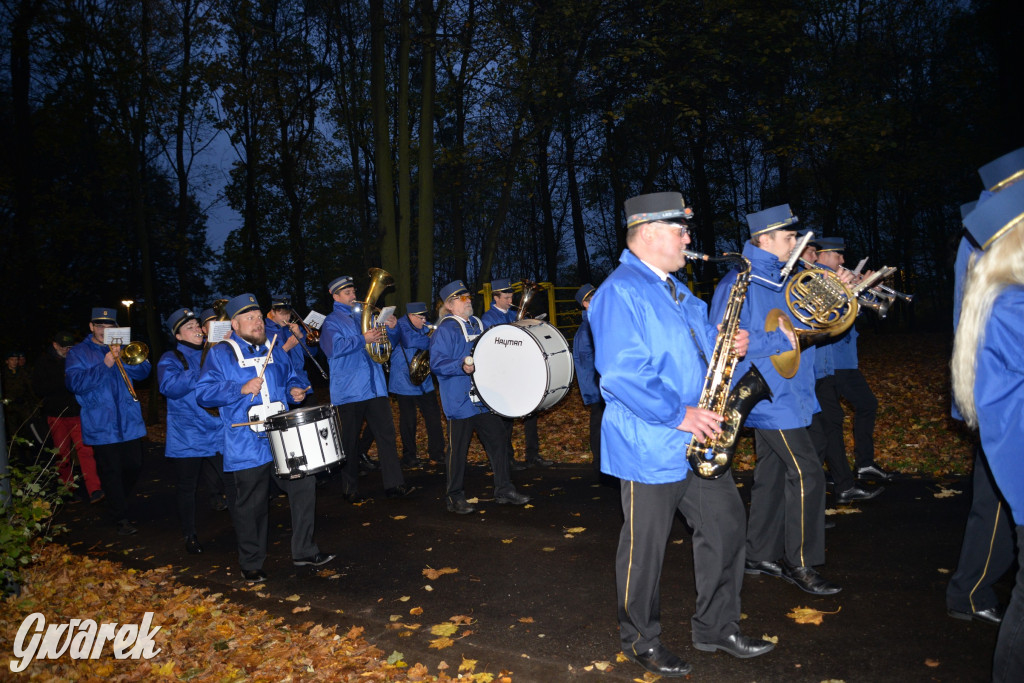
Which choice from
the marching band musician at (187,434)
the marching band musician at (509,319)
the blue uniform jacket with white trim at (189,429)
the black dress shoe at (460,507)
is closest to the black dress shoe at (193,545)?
the marching band musician at (187,434)

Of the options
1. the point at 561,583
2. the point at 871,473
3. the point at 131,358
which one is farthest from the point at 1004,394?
the point at 131,358

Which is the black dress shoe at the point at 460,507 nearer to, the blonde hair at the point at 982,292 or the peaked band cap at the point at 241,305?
the peaked band cap at the point at 241,305

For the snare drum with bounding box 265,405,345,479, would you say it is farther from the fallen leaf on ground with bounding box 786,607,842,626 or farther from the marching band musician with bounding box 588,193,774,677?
the fallen leaf on ground with bounding box 786,607,842,626

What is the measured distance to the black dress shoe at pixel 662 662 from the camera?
369 centimetres

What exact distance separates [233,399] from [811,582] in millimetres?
4376

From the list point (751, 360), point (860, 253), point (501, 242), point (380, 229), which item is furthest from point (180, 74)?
point (860, 253)

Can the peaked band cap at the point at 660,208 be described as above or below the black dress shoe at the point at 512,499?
above

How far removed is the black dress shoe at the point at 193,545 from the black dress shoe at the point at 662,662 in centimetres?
481

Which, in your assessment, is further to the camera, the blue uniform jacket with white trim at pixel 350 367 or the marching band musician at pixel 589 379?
the marching band musician at pixel 589 379

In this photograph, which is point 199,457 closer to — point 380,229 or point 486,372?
point 486,372

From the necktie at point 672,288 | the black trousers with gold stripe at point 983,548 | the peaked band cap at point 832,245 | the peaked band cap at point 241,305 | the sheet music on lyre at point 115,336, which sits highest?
the peaked band cap at point 832,245

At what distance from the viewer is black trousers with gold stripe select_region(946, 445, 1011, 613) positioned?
3.92 m

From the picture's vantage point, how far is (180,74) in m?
21.8
